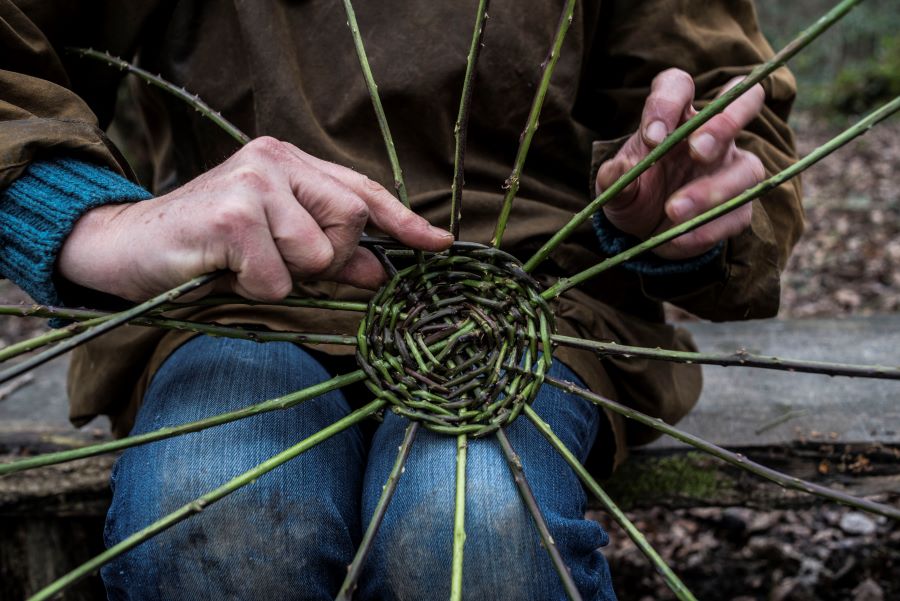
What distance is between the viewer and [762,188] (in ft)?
2.32

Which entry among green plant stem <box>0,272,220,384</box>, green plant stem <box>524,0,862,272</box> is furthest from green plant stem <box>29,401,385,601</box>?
green plant stem <box>524,0,862,272</box>

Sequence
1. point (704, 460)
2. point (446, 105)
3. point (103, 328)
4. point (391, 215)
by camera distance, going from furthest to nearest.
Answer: point (704, 460), point (446, 105), point (391, 215), point (103, 328)

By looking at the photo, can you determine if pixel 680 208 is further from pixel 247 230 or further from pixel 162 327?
pixel 162 327

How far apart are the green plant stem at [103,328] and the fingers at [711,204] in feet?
1.55

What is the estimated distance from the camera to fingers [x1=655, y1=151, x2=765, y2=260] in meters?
0.81

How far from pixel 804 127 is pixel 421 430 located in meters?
6.72

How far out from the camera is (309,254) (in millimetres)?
706

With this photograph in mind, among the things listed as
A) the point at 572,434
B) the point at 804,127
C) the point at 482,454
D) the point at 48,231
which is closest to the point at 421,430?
the point at 482,454

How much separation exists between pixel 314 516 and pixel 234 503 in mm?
82

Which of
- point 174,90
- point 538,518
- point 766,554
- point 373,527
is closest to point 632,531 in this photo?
point 538,518

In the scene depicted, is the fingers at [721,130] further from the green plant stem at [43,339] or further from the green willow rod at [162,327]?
the green plant stem at [43,339]

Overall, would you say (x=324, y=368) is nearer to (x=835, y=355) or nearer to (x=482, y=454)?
(x=482, y=454)

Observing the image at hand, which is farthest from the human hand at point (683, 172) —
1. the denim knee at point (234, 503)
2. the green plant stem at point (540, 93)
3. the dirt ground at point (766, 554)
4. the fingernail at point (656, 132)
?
the dirt ground at point (766, 554)

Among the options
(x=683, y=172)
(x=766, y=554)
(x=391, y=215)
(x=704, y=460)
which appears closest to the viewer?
(x=391, y=215)
